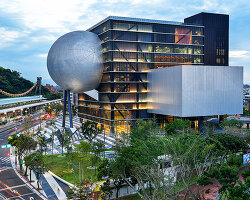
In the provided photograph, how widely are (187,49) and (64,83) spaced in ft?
131

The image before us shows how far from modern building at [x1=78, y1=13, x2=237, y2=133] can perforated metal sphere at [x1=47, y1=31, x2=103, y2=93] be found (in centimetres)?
487

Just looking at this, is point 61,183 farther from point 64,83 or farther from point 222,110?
point 222,110

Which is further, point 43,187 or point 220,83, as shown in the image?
point 220,83

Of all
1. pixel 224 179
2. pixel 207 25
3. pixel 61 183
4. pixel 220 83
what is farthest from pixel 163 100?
pixel 224 179

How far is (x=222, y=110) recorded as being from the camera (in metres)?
69.6

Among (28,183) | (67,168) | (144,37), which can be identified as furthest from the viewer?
(144,37)

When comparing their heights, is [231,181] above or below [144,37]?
below

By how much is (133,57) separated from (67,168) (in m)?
41.7

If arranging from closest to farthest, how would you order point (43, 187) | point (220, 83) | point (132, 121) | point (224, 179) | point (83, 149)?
point (224, 179)
point (43, 187)
point (83, 149)
point (220, 83)
point (132, 121)

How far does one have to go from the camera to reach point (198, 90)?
66.6m

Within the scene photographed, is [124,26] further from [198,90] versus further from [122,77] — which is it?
[198,90]

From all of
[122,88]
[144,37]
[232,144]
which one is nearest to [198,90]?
[122,88]

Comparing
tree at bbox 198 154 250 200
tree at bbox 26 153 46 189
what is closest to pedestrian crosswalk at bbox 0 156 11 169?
tree at bbox 26 153 46 189

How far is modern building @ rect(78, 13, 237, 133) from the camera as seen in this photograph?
73938 mm
